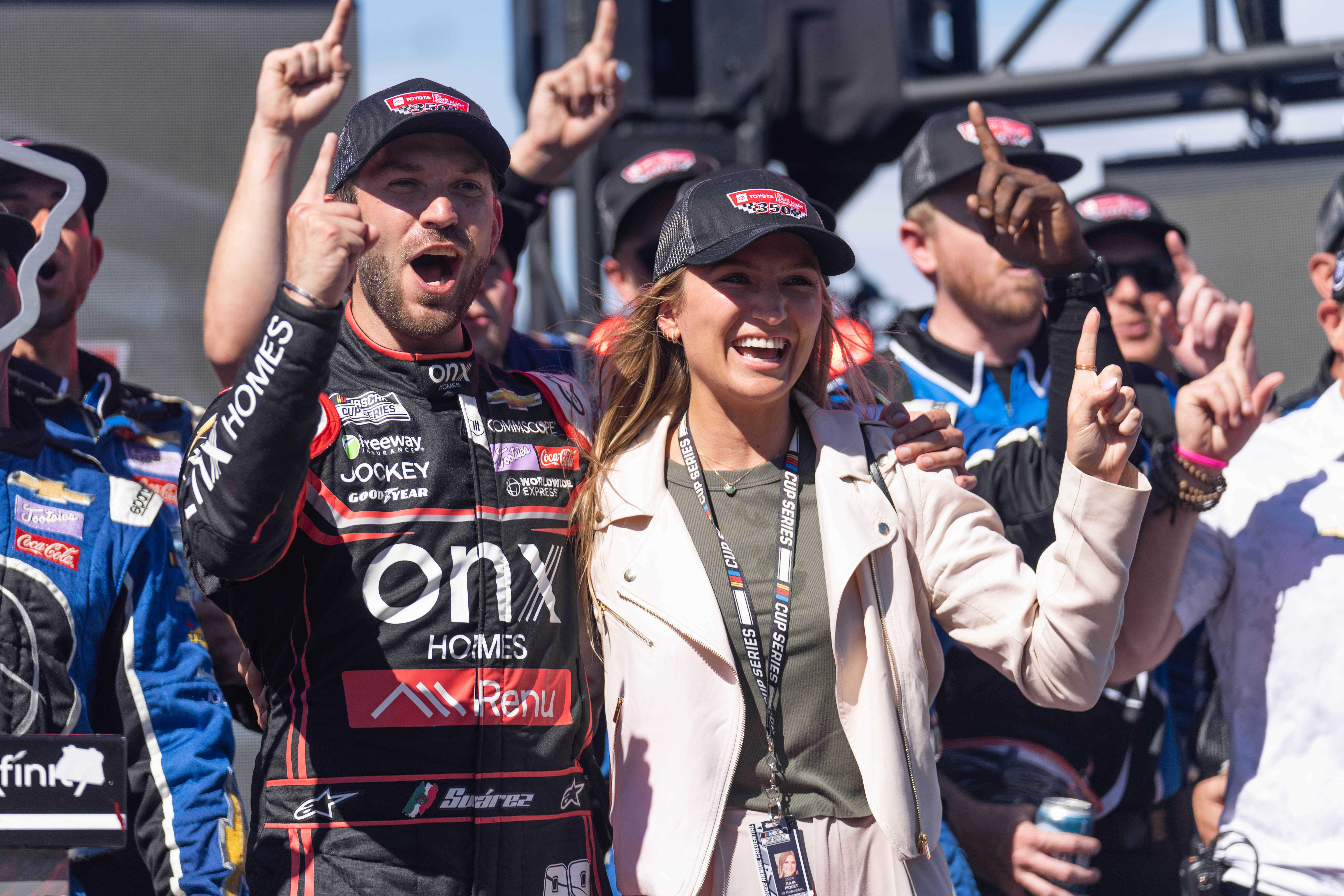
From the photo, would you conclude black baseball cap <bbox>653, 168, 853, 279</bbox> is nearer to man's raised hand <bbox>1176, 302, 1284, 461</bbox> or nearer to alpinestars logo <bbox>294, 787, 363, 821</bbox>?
man's raised hand <bbox>1176, 302, 1284, 461</bbox>

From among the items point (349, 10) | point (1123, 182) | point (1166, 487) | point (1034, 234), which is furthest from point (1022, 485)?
point (1123, 182)

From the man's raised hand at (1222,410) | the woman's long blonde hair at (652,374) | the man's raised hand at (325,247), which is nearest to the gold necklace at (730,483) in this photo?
the woman's long blonde hair at (652,374)

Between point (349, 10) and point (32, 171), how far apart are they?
0.92 meters

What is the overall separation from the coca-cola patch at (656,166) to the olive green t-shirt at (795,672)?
74.9 inches

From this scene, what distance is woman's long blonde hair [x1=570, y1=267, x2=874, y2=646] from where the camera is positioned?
253 centimetres

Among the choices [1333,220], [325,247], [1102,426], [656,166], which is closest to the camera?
[325,247]

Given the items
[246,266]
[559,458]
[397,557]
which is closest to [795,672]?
[559,458]

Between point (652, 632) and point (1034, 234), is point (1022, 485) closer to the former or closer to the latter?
point (1034, 234)

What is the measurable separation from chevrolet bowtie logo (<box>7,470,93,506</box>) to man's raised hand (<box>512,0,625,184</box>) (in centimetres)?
149

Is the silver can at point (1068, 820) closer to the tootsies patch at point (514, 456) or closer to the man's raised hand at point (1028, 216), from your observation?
the man's raised hand at point (1028, 216)

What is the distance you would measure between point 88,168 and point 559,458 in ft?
6.55

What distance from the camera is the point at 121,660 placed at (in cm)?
246

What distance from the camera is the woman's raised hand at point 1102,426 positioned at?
2197mm

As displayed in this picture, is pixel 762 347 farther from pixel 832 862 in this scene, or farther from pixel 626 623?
pixel 832 862
